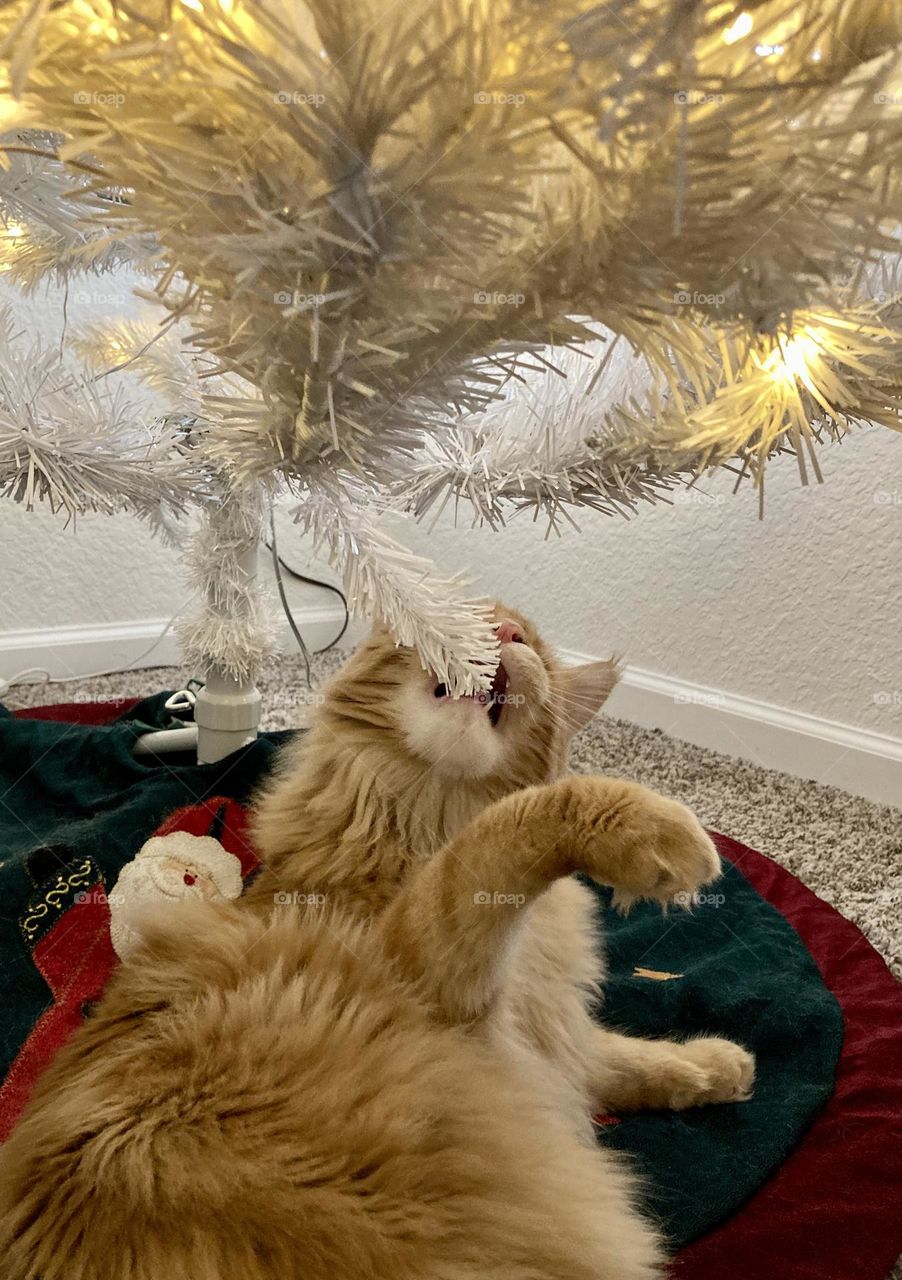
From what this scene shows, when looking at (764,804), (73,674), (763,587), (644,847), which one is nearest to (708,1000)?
(644,847)

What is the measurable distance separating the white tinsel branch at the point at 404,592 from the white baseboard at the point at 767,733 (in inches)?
48.1

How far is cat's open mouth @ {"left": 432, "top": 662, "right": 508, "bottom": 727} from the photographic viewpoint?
761 mm

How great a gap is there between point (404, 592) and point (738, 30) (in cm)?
39

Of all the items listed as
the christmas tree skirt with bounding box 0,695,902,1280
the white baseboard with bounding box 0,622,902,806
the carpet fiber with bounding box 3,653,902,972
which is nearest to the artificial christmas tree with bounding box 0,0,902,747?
the christmas tree skirt with bounding box 0,695,902,1280

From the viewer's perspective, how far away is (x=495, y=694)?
77 cm

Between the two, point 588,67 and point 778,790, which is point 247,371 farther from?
point 778,790

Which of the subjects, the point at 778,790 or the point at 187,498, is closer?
the point at 187,498

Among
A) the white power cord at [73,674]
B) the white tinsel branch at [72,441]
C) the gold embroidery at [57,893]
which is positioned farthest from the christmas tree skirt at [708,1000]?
the white power cord at [73,674]

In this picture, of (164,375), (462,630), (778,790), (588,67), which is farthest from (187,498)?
(778,790)

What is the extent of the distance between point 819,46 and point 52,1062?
746 millimetres

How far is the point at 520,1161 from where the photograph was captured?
0.55m

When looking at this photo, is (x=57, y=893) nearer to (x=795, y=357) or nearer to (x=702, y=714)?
(x=795, y=357)

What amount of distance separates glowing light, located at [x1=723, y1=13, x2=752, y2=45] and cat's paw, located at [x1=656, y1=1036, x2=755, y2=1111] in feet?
2.66

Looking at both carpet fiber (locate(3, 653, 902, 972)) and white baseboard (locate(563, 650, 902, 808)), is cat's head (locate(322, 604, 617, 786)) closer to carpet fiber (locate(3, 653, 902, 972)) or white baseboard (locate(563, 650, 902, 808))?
carpet fiber (locate(3, 653, 902, 972))
